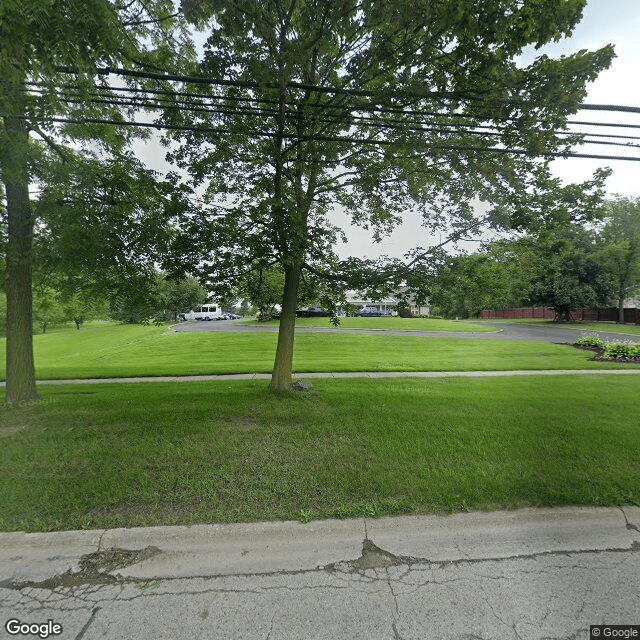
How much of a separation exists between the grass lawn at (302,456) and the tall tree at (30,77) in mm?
1733

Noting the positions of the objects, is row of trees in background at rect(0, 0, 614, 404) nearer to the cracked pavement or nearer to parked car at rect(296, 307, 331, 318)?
the cracked pavement

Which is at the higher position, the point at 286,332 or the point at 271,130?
the point at 271,130

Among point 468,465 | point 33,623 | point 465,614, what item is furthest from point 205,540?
point 468,465

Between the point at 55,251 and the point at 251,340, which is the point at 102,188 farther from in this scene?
the point at 251,340

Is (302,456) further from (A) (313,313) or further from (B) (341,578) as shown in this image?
(A) (313,313)

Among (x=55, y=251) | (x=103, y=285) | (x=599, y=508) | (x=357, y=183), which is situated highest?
(x=357, y=183)

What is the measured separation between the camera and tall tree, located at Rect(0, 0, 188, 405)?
283 cm

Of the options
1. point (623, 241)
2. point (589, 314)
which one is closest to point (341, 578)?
point (623, 241)

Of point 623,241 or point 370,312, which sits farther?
point 370,312

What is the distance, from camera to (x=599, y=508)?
311 cm

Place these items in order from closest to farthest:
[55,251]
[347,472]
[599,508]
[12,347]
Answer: [599,508] < [347,472] < [55,251] < [12,347]

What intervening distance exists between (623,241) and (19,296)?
37.4m

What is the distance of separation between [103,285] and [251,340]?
43.4ft

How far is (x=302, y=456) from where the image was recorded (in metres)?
4.00
